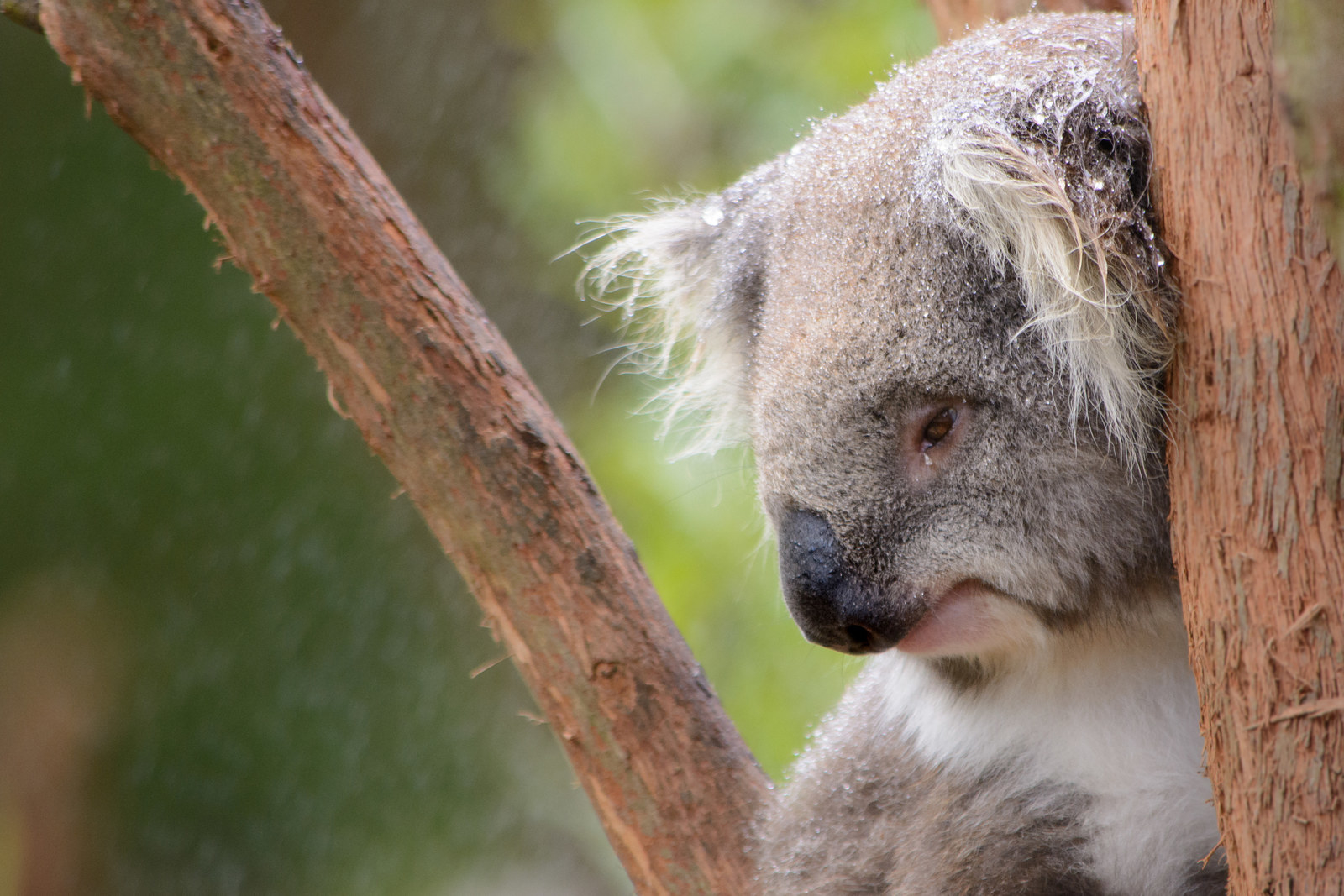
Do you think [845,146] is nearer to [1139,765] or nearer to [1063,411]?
[1063,411]

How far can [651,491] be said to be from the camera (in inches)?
144

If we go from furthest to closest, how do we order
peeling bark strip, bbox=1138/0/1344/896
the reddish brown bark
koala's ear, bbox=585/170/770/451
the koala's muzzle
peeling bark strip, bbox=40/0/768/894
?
the reddish brown bark → koala's ear, bbox=585/170/770/451 → peeling bark strip, bbox=40/0/768/894 → the koala's muzzle → peeling bark strip, bbox=1138/0/1344/896

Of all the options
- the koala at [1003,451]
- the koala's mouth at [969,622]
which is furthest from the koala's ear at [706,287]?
the koala's mouth at [969,622]

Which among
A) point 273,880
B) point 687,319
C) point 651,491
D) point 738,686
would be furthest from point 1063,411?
point 273,880

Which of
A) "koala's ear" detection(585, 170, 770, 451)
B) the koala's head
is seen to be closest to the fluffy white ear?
"koala's ear" detection(585, 170, 770, 451)

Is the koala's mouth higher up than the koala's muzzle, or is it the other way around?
the koala's muzzle

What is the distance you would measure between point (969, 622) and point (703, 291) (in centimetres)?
78

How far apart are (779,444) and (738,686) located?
2.70 metres

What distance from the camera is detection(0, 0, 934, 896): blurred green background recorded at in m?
3.96

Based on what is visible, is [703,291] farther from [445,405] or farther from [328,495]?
[328,495]

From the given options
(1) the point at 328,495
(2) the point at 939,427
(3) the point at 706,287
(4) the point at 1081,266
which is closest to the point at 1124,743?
(2) the point at 939,427

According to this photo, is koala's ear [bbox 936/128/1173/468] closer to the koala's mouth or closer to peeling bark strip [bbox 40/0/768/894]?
the koala's mouth

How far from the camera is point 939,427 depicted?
55.1 inches

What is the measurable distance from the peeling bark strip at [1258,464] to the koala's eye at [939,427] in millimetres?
271
